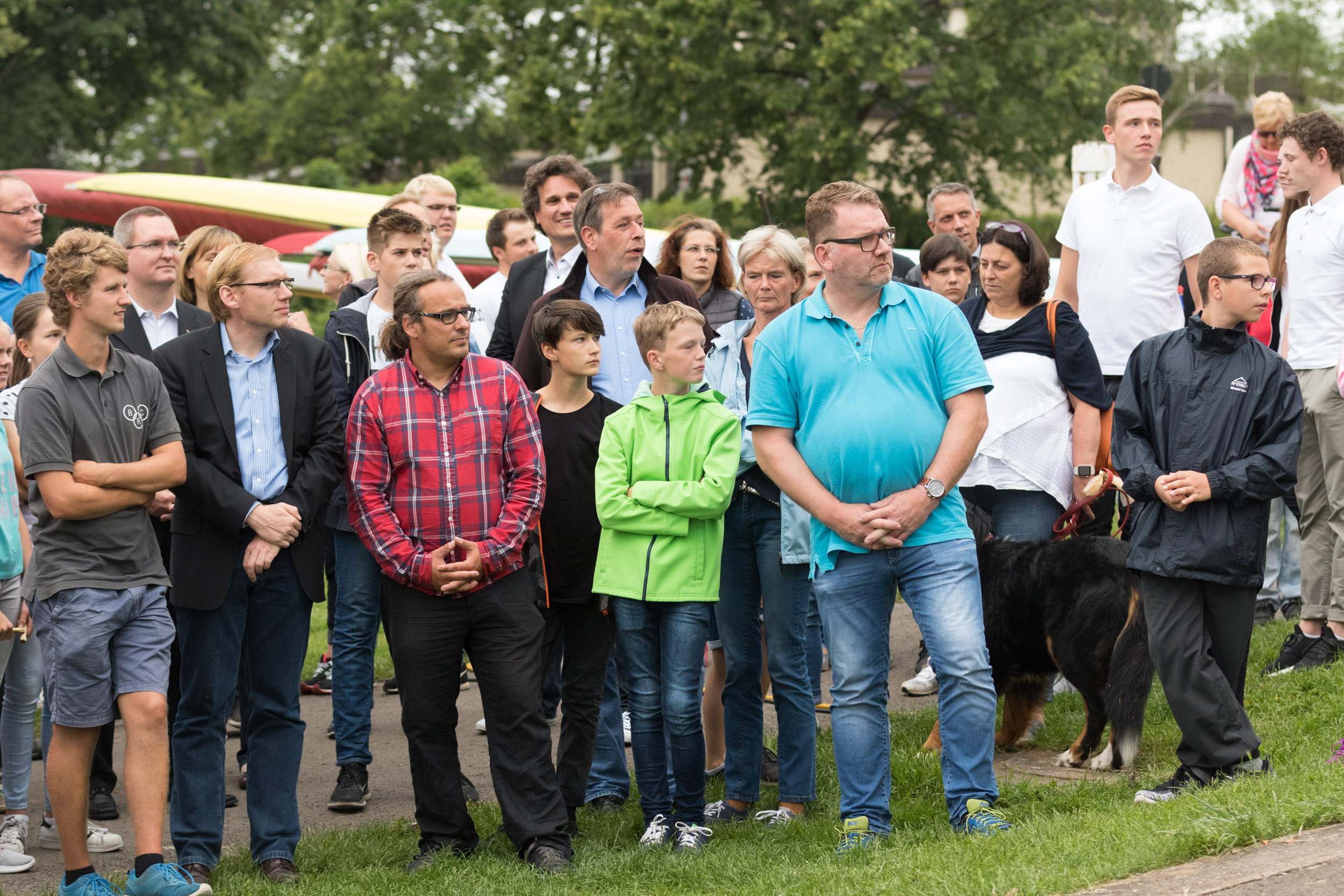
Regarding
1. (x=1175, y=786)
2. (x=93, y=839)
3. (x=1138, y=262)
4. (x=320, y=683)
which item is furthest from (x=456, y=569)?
(x=1138, y=262)

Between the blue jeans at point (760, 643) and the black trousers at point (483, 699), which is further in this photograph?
the blue jeans at point (760, 643)

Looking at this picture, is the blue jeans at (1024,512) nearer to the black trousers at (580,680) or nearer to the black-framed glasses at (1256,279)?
the black-framed glasses at (1256,279)

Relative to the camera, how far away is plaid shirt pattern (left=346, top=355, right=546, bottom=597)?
4918 mm

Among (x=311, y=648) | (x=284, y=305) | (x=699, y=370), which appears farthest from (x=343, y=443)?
(x=311, y=648)

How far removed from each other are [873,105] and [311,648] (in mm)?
27547

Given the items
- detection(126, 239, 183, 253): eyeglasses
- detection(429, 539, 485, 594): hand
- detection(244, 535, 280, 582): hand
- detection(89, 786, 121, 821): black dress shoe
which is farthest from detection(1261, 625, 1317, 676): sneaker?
detection(126, 239, 183, 253): eyeglasses

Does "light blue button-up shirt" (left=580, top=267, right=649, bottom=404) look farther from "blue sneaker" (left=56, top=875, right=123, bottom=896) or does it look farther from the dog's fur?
"blue sneaker" (left=56, top=875, right=123, bottom=896)

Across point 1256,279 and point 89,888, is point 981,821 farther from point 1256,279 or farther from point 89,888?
point 89,888

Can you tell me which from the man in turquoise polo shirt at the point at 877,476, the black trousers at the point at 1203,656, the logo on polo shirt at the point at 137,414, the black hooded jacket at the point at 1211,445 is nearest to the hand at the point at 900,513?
the man in turquoise polo shirt at the point at 877,476

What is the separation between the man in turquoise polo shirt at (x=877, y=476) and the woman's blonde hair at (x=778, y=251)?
2.83 feet

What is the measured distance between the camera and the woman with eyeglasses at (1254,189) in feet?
27.2

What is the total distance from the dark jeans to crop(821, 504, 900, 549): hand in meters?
1.99

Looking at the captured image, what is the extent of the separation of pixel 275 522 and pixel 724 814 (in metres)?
2.05

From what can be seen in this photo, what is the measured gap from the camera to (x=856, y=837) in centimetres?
464
